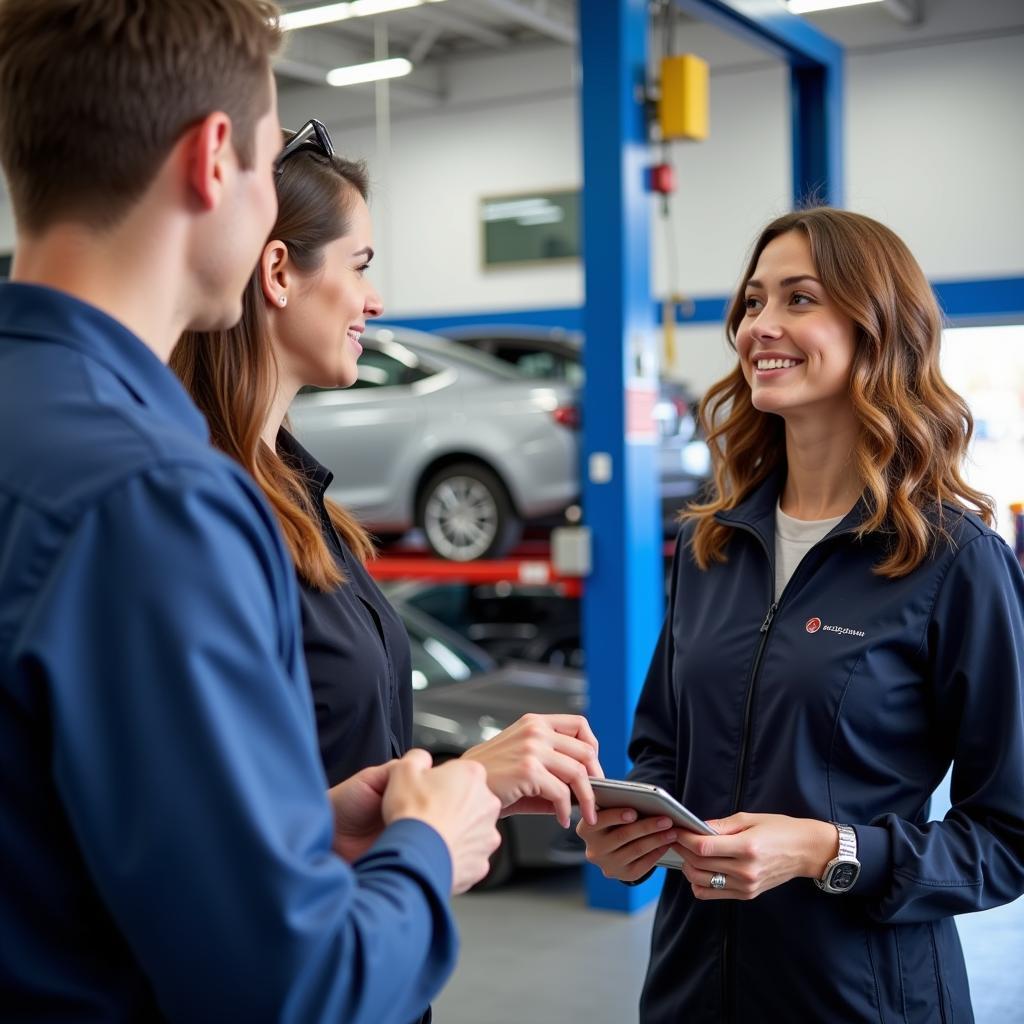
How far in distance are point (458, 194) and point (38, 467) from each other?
14.8 m

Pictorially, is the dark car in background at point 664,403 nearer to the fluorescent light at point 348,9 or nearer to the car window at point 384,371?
the car window at point 384,371

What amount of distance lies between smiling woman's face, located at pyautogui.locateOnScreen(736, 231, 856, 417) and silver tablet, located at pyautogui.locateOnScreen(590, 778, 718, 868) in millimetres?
814

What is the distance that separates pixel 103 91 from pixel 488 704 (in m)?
4.85

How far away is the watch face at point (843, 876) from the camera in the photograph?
1849 mm

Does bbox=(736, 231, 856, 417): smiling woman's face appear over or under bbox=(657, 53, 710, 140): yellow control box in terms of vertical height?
under

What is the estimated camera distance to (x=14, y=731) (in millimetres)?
912

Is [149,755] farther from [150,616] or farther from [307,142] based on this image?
[307,142]

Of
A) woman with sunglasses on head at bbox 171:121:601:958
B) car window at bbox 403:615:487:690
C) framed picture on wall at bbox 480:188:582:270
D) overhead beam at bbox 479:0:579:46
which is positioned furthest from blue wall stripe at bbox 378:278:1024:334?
woman with sunglasses on head at bbox 171:121:601:958

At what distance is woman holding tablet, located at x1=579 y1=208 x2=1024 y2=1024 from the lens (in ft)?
6.15

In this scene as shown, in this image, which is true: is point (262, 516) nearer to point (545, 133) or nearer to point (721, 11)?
point (721, 11)

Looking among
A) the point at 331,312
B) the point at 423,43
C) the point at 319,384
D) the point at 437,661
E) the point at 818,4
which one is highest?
the point at 423,43

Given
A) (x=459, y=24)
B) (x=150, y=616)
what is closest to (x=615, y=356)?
(x=150, y=616)

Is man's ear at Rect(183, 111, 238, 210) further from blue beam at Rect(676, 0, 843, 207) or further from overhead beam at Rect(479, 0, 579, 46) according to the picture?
overhead beam at Rect(479, 0, 579, 46)

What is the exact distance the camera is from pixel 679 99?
5.18 meters
